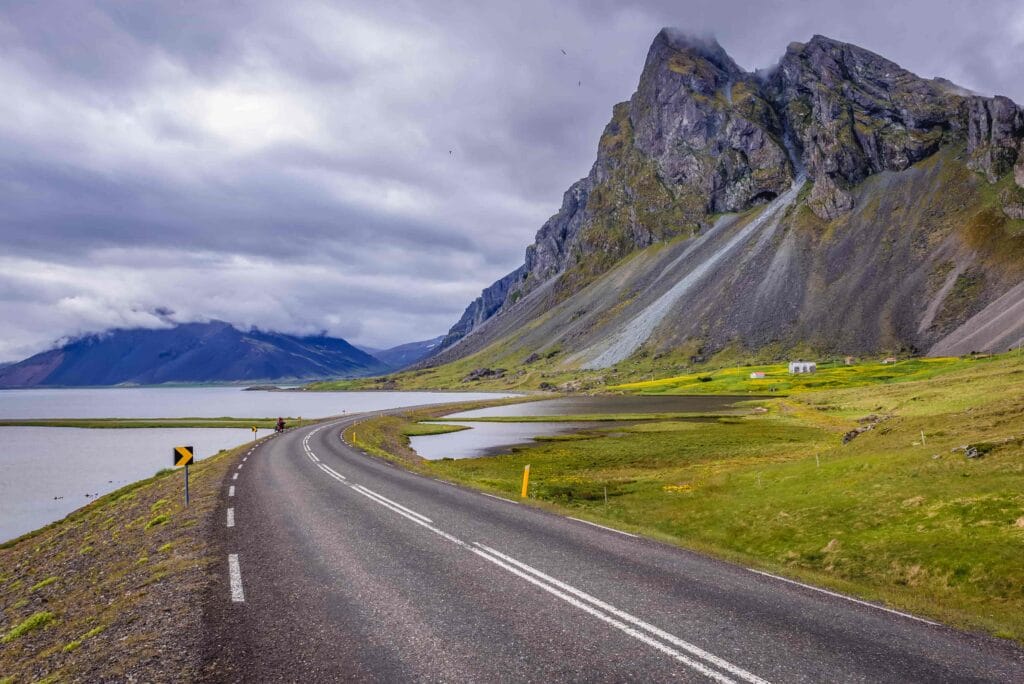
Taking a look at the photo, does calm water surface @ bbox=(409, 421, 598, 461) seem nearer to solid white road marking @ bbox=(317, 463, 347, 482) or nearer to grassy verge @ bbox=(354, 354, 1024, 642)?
grassy verge @ bbox=(354, 354, 1024, 642)

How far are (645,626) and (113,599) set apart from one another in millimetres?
11859

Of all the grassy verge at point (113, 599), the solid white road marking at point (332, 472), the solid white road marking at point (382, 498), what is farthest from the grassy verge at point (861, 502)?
the grassy verge at point (113, 599)

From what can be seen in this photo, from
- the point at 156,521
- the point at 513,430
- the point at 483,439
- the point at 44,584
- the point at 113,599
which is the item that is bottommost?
the point at 483,439

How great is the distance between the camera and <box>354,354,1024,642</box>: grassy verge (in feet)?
43.7

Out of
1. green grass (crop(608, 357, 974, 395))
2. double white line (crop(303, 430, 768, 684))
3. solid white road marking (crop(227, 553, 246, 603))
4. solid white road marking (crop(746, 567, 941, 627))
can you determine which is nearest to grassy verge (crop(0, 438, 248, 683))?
solid white road marking (crop(227, 553, 246, 603))

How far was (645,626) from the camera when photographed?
8914 millimetres

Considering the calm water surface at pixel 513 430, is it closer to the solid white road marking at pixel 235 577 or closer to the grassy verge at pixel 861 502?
the grassy verge at pixel 861 502

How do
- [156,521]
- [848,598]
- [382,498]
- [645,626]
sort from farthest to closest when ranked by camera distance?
[382,498] → [156,521] → [848,598] → [645,626]

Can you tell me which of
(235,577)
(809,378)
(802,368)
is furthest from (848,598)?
(802,368)

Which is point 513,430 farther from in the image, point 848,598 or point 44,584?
point 848,598

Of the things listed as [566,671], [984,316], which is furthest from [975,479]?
[984,316]

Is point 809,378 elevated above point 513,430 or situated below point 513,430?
above

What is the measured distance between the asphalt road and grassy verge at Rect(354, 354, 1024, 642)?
236 centimetres

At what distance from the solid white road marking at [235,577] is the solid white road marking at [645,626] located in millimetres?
5868
